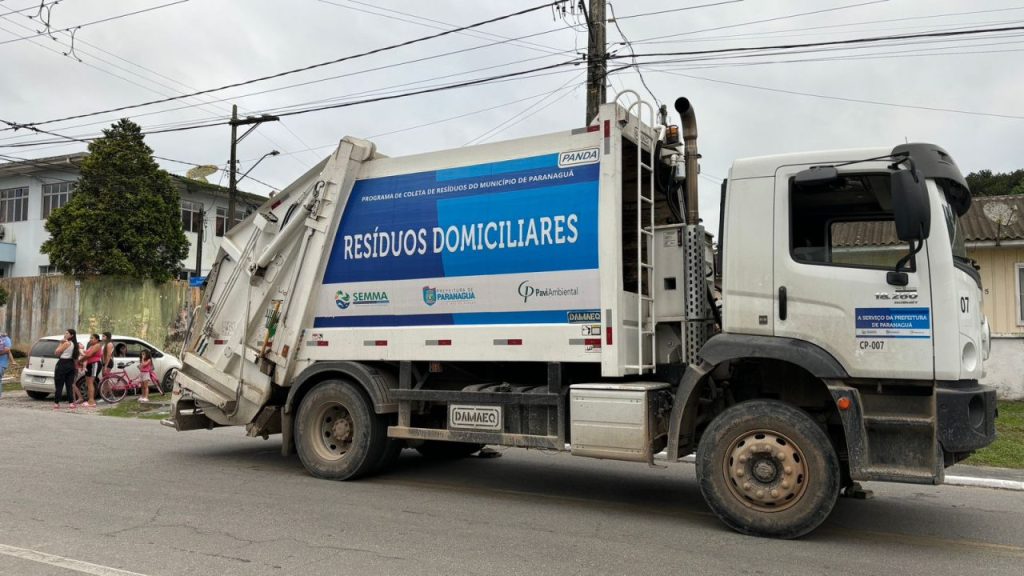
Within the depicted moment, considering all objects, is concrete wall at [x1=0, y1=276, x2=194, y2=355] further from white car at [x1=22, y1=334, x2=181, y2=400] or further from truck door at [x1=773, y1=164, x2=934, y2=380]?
truck door at [x1=773, y1=164, x2=934, y2=380]

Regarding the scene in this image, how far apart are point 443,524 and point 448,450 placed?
317cm

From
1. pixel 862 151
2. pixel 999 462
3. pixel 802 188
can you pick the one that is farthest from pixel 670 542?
pixel 999 462

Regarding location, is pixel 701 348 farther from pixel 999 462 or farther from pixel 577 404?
pixel 999 462

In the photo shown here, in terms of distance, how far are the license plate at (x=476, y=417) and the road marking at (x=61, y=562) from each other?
310 centimetres

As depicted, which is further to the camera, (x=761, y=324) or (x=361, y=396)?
(x=361, y=396)

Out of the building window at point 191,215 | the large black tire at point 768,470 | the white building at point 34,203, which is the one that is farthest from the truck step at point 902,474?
the building window at point 191,215

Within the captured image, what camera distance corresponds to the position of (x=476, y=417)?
7004 mm

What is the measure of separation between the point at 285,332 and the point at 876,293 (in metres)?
5.70

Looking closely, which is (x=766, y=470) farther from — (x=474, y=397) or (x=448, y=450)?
(x=448, y=450)

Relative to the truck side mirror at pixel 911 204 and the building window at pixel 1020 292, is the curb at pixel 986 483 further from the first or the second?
the building window at pixel 1020 292

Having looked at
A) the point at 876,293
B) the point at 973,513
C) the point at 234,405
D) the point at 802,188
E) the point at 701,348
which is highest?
the point at 802,188

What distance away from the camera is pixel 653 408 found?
6.12m

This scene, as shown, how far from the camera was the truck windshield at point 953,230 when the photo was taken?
214 inches

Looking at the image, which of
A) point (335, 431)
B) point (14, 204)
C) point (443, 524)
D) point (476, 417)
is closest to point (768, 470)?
point (443, 524)
